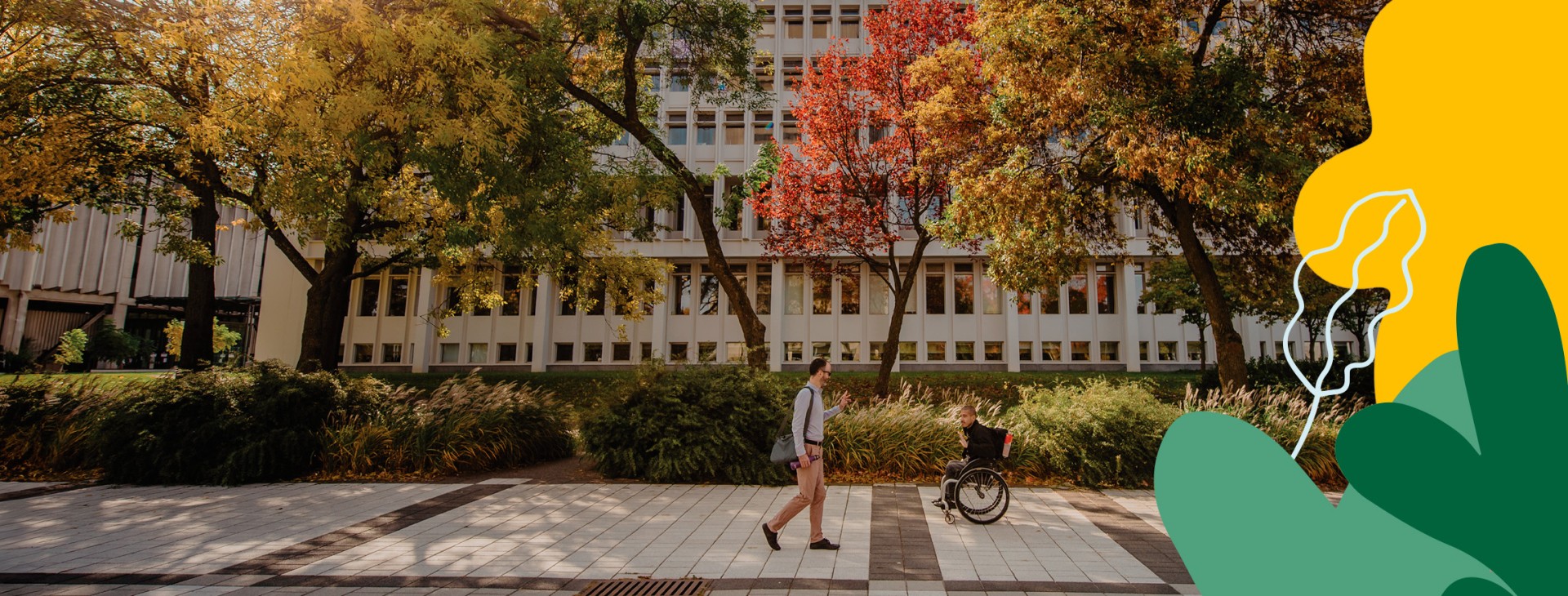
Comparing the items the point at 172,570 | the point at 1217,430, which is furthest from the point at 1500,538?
the point at 172,570

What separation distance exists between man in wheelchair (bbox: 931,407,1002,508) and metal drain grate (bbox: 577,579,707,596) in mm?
2983

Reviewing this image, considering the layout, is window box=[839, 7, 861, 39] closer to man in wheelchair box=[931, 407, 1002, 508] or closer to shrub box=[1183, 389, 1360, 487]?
shrub box=[1183, 389, 1360, 487]

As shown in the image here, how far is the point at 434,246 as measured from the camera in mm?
16438

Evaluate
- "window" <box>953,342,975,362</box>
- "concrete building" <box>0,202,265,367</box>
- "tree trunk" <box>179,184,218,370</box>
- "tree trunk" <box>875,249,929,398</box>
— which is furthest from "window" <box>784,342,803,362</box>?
"concrete building" <box>0,202,265,367</box>

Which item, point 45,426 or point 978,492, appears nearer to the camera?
point 978,492

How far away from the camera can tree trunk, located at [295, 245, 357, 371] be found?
612 inches

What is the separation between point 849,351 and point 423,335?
61.0ft

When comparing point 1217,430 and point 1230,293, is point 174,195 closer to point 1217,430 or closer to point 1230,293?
point 1217,430

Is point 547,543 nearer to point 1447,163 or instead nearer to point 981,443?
point 981,443

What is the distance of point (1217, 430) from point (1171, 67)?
743 centimetres

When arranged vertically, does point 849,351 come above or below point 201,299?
below

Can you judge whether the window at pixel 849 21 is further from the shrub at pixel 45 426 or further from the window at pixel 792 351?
the shrub at pixel 45 426

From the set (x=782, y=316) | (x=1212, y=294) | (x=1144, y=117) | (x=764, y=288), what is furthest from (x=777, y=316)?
(x=1144, y=117)

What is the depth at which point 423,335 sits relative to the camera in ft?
100.0
